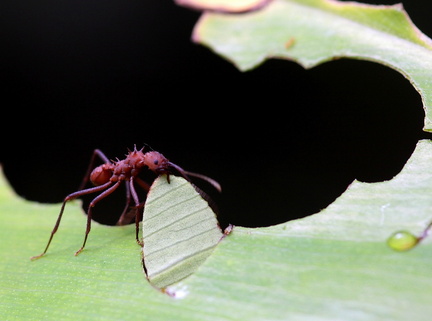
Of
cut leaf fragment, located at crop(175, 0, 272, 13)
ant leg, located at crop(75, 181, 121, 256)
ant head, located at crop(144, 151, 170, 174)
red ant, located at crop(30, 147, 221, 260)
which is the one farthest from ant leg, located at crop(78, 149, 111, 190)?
cut leaf fragment, located at crop(175, 0, 272, 13)

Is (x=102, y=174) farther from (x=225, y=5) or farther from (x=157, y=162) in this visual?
(x=225, y=5)

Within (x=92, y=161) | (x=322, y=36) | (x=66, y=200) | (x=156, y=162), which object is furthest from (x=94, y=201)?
(x=322, y=36)

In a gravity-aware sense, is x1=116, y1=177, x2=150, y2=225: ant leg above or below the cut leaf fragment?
below

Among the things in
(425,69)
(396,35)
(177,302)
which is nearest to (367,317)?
(177,302)

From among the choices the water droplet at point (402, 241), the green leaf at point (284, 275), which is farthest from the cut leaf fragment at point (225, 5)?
the water droplet at point (402, 241)

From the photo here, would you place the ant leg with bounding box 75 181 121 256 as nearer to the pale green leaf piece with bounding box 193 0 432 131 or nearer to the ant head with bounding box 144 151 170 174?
the ant head with bounding box 144 151 170 174

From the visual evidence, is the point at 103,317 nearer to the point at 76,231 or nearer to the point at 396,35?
the point at 76,231

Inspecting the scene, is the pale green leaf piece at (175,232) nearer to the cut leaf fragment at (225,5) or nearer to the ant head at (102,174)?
the ant head at (102,174)
